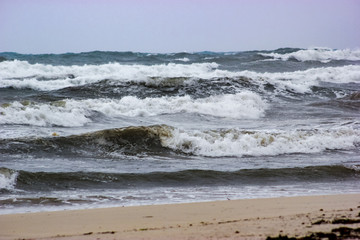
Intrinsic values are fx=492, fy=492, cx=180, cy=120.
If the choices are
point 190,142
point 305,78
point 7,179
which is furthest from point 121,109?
point 305,78

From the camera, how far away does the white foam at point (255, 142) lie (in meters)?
10.4

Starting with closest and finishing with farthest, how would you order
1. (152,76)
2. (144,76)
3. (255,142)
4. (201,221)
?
(201,221)
(255,142)
(144,76)
(152,76)

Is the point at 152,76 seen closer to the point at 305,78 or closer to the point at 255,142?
the point at 305,78

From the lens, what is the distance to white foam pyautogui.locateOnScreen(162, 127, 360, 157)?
10.4 meters

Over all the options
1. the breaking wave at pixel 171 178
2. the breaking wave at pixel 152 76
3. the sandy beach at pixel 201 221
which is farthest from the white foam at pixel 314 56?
the sandy beach at pixel 201 221

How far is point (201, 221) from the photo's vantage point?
5.09 m

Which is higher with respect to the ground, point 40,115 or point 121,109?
point 40,115

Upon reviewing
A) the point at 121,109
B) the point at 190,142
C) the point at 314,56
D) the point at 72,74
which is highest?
the point at 314,56

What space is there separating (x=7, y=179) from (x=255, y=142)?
17.9 feet

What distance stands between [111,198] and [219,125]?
6971 mm

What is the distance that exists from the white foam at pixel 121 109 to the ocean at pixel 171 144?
1.3 inches

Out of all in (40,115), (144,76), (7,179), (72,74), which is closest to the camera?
(7,179)

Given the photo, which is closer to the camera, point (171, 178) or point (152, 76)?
point (171, 178)

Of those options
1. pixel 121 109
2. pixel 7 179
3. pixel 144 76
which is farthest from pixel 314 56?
pixel 7 179
